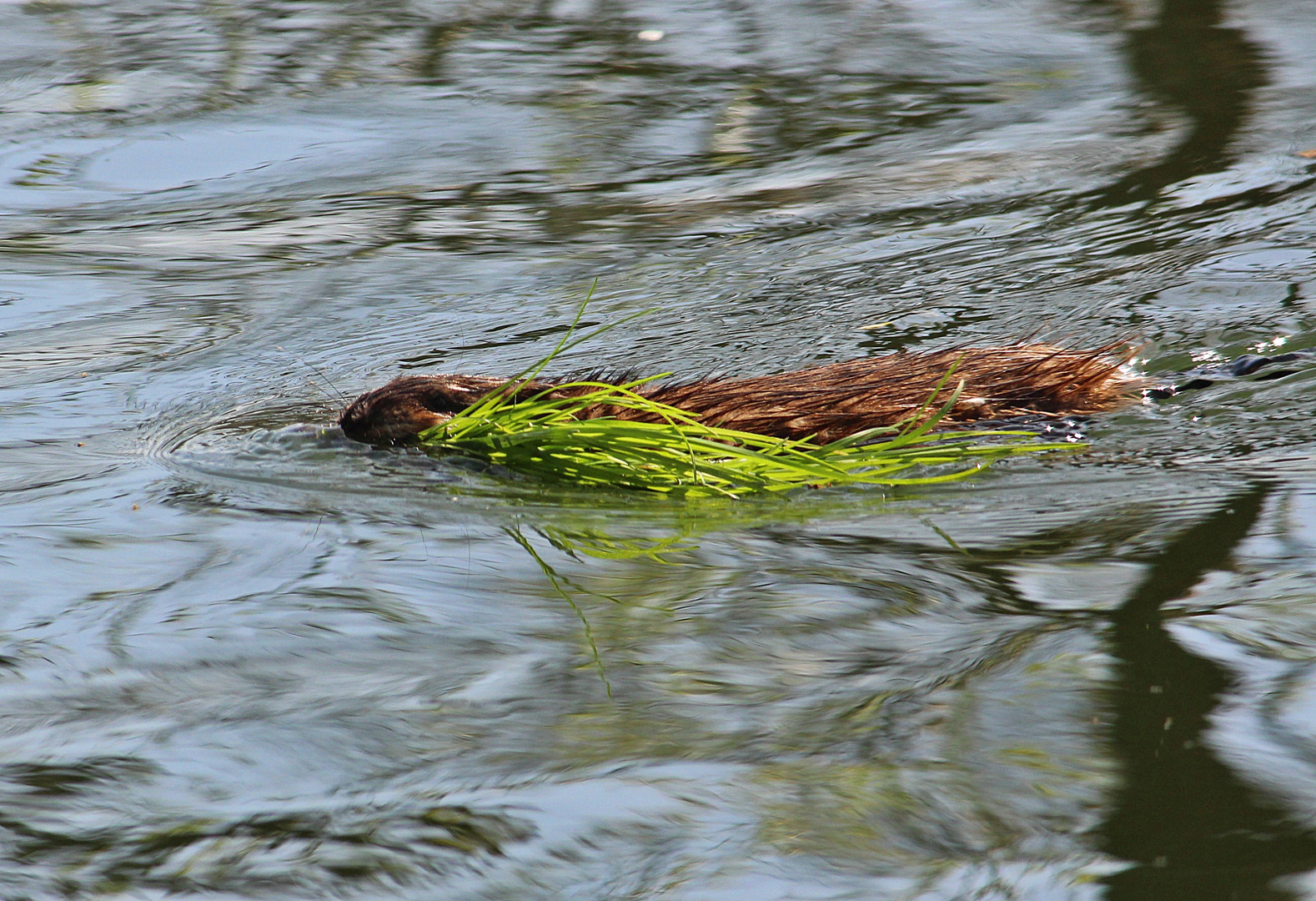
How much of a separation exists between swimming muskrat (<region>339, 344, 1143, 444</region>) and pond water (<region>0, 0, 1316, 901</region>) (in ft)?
0.49

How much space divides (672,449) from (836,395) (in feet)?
1.91

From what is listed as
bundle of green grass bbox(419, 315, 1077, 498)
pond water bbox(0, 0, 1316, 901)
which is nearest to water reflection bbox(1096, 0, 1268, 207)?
pond water bbox(0, 0, 1316, 901)

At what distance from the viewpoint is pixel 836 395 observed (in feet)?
13.0

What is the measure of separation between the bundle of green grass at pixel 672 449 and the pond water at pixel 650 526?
0.09 meters

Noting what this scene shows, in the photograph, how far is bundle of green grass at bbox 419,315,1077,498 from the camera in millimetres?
3590

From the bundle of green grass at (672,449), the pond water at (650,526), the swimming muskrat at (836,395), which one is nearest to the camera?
the pond water at (650,526)

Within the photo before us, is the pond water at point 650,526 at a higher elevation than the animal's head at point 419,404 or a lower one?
lower

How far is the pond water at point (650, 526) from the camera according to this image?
92.6 inches

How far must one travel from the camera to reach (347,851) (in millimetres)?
2314

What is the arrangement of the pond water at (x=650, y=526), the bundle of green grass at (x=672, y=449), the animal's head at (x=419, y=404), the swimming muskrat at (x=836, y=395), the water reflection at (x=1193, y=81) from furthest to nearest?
the water reflection at (x=1193, y=81)
the animal's head at (x=419, y=404)
the swimming muskrat at (x=836, y=395)
the bundle of green grass at (x=672, y=449)
the pond water at (x=650, y=526)

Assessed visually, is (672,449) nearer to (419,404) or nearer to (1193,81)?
(419,404)

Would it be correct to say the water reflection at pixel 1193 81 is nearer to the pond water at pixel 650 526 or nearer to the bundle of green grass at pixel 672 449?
the pond water at pixel 650 526

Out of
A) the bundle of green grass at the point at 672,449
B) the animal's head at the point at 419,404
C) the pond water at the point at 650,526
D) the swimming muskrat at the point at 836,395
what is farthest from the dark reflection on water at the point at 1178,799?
the animal's head at the point at 419,404

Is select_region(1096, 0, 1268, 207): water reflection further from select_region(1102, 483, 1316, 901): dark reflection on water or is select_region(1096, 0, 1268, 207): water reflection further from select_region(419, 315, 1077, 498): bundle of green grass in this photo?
select_region(1102, 483, 1316, 901): dark reflection on water
